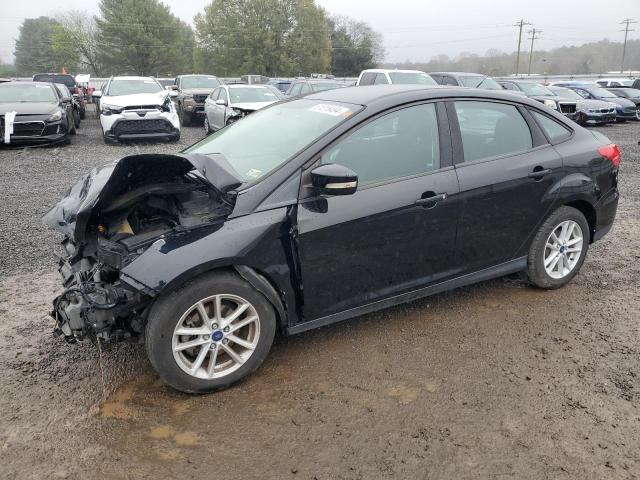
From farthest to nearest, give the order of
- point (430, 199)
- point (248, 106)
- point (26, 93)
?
point (248, 106) < point (26, 93) < point (430, 199)

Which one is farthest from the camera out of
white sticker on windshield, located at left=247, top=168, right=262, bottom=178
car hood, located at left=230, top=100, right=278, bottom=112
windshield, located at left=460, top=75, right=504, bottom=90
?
windshield, located at left=460, top=75, right=504, bottom=90

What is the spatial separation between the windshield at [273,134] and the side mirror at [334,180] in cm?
32

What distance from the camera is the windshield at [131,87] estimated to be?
1348 centimetres

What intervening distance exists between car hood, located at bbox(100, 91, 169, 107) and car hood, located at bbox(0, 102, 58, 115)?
1403 mm

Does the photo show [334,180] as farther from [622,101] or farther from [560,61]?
[560,61]

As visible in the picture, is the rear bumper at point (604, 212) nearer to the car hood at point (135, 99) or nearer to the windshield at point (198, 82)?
the car hood at point (135, 99)

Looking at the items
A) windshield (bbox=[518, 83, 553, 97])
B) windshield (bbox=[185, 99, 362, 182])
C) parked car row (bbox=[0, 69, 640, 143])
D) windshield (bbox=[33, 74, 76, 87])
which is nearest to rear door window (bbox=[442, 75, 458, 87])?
parked car row (bbox=[0, 69, 640, 143])

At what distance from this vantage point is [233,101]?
1347 centimetres

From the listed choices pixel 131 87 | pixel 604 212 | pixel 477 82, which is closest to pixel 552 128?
pixel 604 212

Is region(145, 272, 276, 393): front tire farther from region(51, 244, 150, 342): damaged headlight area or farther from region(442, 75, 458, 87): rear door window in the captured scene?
region(442, 75, 458, 87): rear door window

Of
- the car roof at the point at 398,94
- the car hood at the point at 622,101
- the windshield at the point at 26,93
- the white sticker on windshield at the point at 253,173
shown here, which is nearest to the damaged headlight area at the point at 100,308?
the white sticker on windshield at the point at 253,173

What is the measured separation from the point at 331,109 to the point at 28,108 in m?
10.2

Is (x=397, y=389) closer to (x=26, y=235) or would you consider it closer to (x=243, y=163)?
(x=243, y=163)

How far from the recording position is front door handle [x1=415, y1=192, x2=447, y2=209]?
326cm
